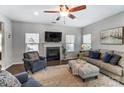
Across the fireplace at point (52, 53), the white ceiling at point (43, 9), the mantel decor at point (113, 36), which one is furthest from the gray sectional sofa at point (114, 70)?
the fireplace at point (52, 53)

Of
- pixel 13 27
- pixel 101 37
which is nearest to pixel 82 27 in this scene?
pixel 101 37

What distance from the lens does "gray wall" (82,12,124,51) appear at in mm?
4480

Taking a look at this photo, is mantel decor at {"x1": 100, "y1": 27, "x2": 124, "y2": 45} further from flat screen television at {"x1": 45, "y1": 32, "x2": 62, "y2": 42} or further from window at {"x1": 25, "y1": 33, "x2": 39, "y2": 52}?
window at {"x1": 25, "y1": 33, "x2": 39, "y2": 52}

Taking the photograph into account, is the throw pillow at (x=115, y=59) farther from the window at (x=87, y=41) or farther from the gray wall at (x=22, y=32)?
the gray wall at (x=22, y=32)

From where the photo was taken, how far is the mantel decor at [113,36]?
14.4ft

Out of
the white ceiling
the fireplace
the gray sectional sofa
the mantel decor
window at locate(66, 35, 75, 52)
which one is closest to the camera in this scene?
the gray sectional sofa

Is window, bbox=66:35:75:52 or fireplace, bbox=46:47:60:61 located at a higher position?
window, bbox=66:35:75:52

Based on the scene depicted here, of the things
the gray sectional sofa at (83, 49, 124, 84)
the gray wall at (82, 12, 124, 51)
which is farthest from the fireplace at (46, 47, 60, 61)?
the gray sectional sofa at (83, 49, 124, 84)

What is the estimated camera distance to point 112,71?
12.0ft

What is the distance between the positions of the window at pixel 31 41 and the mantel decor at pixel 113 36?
3665 mm

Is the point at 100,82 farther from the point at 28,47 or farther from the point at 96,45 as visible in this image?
the point at 28,47

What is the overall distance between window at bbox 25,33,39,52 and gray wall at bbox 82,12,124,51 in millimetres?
3332

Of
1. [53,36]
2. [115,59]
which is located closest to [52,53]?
[53,36]
